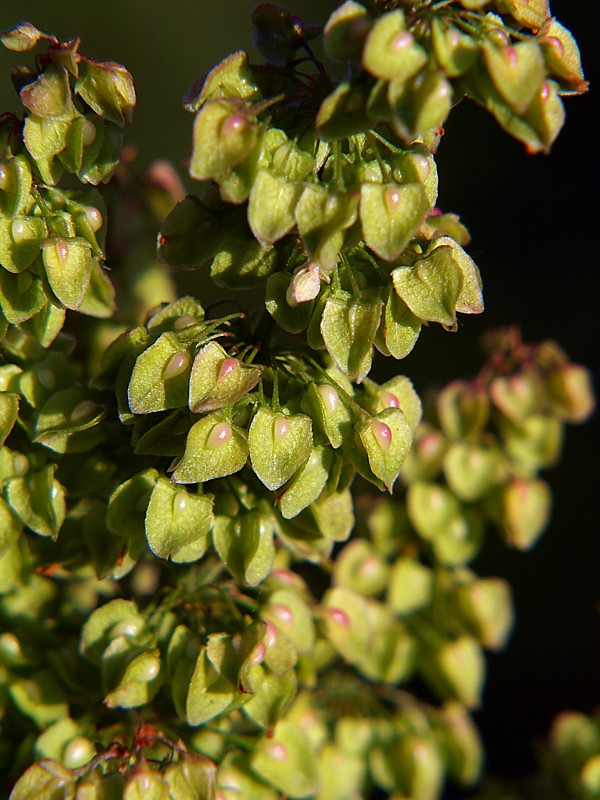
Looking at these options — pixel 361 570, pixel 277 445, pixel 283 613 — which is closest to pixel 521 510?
pixel 361 570

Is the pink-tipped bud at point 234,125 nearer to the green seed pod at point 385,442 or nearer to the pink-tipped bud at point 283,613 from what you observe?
the green seed pod at point 385,442

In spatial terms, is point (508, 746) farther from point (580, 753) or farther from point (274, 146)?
point (274, 146)

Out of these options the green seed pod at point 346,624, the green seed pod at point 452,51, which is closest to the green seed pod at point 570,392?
the green seed pod at point 346,624

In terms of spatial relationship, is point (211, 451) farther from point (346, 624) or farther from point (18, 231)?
point (346, 624)

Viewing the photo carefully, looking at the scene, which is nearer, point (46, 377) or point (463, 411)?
point (46, 377)

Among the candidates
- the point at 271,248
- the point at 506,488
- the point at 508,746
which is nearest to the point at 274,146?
the point at 271,248

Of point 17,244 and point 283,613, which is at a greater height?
point 17,244
